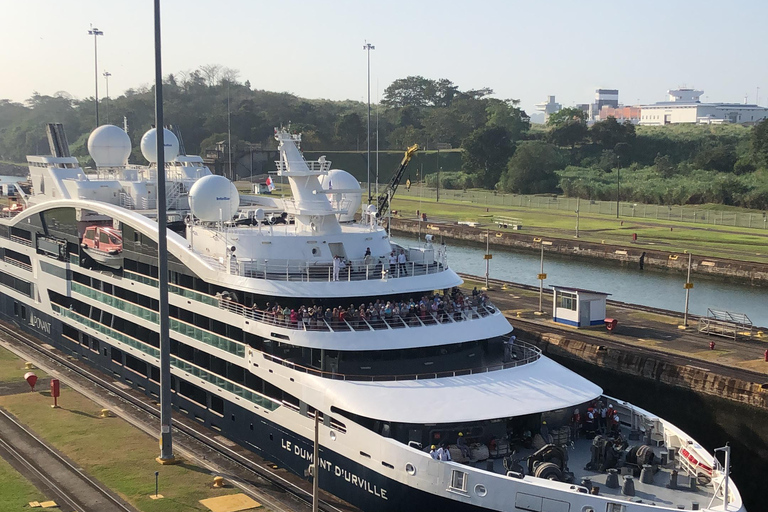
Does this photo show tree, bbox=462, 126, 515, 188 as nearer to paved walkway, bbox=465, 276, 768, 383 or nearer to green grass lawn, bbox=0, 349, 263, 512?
paved walkway, bbox=465, 276, 768, 383

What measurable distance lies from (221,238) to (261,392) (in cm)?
661

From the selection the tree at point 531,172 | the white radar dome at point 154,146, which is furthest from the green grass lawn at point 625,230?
the white radar dome at point 154,146

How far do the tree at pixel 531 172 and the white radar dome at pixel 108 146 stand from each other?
88704mm

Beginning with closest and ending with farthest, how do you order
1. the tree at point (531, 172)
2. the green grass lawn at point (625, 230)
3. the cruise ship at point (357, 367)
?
the cruise ship at point (357, 367) → the green grass lawn at point (625, 230) → the tree at point (531, 172)

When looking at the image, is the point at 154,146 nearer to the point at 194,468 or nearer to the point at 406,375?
the point at 194,468

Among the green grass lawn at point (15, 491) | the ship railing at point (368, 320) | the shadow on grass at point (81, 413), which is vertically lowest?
the green grass lawn at point (15, 491)

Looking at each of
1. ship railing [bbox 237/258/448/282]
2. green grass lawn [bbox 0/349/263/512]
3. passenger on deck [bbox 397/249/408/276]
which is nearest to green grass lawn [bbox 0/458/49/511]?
green grass lawn [bbox 0/349/263/512]

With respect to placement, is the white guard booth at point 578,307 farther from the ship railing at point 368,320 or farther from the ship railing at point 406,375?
the ship railing at point 406,375

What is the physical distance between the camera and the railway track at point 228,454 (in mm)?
26078

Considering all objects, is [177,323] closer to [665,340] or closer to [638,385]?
[638,385]

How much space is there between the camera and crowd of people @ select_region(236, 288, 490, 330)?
1102 inches

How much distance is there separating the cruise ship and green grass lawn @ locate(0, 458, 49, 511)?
7.38 m

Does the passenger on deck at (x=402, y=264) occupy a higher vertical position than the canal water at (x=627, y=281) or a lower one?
higher

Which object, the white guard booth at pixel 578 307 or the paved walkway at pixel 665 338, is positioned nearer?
the paved walkway at pixel 665 338
